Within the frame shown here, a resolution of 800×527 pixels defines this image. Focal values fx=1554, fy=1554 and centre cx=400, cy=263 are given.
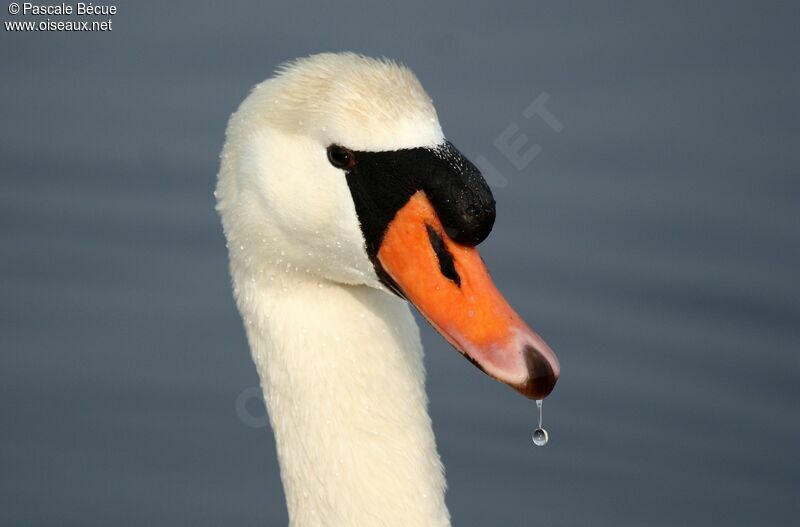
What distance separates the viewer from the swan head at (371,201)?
4309 mm

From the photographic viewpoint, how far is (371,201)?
14.7 ft

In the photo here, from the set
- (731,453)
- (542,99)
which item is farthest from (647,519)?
(542,99)

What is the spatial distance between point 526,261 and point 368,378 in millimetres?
3574

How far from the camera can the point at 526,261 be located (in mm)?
8195

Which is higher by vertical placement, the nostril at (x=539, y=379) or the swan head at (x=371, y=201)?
the swan head at (x=371, y=201)

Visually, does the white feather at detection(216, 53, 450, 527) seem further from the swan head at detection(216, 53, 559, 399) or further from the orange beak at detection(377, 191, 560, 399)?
the orange beak at detection(377, 191, 560, 399)

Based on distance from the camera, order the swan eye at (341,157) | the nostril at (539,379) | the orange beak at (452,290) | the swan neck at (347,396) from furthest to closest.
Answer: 1. the swan neck at (347,396)
2. the swan eye at (341,157)
3. the orange beak at (452,290)
4. the nostril at (539,379)

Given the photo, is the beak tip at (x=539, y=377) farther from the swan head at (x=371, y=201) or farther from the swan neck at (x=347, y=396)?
the swan neck at (x=347, y=396)

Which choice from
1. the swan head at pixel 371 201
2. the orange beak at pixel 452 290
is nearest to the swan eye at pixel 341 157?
the swan head at pixel 371 201

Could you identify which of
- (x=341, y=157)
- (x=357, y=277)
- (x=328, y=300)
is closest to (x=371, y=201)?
(x=341, y=157)

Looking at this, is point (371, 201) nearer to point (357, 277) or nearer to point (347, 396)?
point (357, 277)

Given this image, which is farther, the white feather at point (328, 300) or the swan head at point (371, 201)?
the white feather at point (328, 300)

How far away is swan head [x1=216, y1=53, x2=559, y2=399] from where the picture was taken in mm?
4309

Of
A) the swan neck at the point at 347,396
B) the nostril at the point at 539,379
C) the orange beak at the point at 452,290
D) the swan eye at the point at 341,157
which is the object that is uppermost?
the swan eye at the point at 341,157
